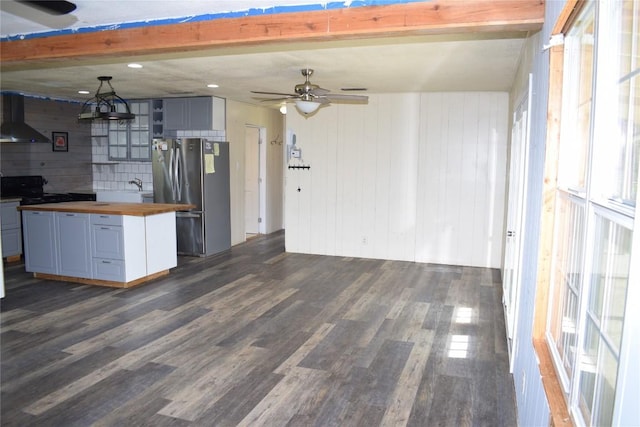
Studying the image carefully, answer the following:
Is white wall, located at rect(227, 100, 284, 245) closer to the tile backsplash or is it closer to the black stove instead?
the tile backsplash

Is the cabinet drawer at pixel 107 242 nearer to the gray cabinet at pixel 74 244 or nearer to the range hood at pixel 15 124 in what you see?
the gray cabinet at pixel 74 244

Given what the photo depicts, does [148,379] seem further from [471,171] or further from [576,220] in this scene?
[471,171]

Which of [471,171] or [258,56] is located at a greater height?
[258,56]

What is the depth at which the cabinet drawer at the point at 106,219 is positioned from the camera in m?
5.40

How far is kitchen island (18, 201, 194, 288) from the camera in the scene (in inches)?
214

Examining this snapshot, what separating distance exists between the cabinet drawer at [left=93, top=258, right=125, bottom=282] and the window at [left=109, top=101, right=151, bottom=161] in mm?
2690

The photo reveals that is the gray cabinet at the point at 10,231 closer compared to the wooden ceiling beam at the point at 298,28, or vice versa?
the wooden ceiling beam at the point at 298,28

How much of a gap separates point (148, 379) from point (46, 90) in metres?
5.43

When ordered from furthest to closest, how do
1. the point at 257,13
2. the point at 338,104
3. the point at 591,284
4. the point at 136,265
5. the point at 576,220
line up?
1. the point at 338,104
2. the point at 136,265
3. the point at 257,13
4. the point at 576,220
5. the point at 591,284

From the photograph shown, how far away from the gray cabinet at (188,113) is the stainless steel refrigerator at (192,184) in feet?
1.41

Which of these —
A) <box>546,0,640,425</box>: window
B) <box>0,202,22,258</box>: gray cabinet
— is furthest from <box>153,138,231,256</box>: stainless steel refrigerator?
<box>546,0,640,425</box>: window

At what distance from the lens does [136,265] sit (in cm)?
556

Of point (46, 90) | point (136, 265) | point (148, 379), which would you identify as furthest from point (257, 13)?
point (46, 90)

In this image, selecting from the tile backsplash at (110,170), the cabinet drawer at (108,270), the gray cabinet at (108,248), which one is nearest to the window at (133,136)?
the tile backsplash at (110,170)
